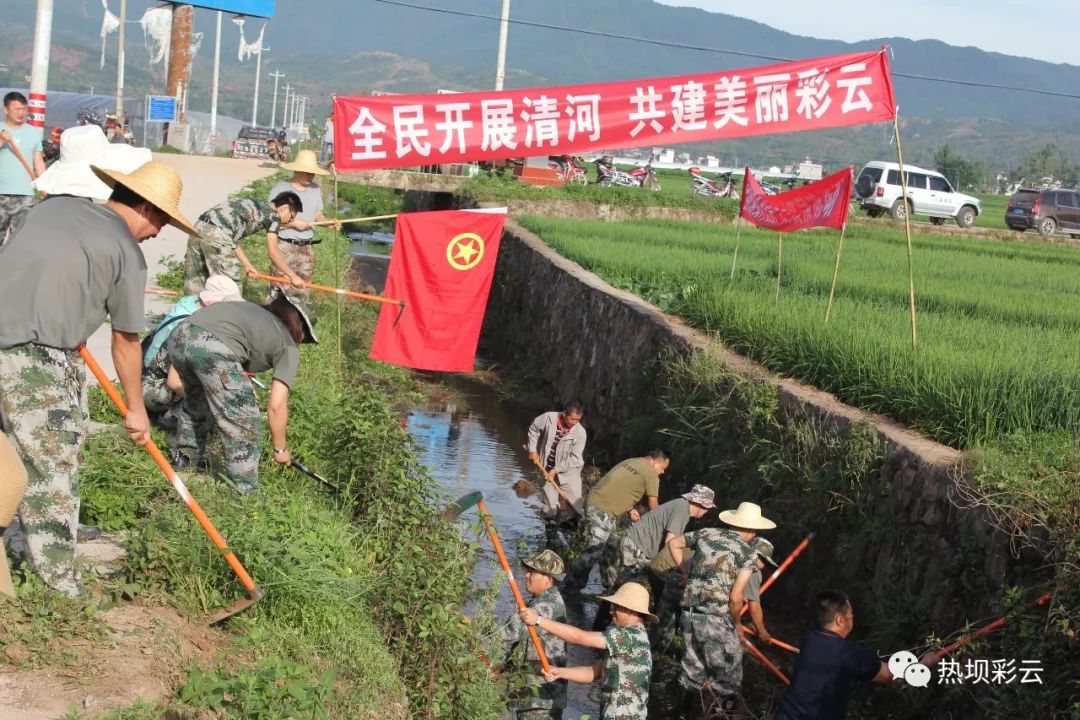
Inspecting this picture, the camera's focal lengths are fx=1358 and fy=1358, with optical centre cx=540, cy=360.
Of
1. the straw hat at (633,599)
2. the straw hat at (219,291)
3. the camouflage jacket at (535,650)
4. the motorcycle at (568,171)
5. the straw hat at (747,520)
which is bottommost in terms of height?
the camouflage jacket at (535,650)

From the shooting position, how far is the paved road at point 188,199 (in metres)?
10.4

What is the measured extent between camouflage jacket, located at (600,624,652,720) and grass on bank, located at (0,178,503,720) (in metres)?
0.53

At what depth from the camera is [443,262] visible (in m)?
12.0

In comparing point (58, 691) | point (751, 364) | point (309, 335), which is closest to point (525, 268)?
point (751, 364)

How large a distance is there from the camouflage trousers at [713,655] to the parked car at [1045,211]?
96.4 feet

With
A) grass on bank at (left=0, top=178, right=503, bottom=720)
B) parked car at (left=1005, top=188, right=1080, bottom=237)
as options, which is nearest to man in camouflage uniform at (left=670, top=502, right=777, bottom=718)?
grass on bank at (left=0, top=178, right=503, bottom=720)

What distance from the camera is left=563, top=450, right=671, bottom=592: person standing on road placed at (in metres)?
9.05

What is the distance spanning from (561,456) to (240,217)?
2914 mm

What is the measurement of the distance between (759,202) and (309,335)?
21.4 ft

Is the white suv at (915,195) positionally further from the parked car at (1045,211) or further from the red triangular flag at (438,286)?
the red triangular flag at (438,286)

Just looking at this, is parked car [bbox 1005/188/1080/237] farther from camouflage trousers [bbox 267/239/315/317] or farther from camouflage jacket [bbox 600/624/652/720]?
camouflage jacket [bbox 600/624/652/720]

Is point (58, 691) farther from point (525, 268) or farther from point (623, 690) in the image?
point (525, 268)

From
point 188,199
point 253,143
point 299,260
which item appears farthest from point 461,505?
point 253,143

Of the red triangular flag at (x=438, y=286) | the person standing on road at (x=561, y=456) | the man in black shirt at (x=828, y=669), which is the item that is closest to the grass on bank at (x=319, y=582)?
the man in black shirt at (x=828, y=669)
